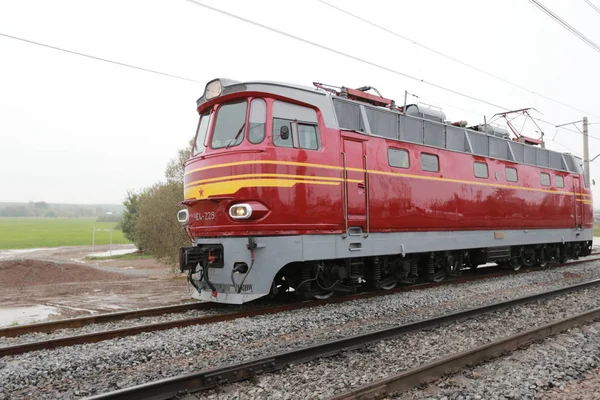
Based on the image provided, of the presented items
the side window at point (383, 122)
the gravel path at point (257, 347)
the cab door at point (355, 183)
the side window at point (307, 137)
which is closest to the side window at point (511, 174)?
the gravel path at point (257, 347)

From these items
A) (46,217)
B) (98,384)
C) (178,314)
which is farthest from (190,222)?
(46,217)

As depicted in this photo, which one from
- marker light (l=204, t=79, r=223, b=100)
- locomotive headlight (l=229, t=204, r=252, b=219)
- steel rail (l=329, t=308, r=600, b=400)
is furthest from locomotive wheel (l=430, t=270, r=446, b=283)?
marker light (l=204, t=79, r=223, b=100)

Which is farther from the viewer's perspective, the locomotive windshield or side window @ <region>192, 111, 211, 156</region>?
side window @ <region>192, 111, 211, 156</region>

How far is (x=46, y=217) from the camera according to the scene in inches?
5531

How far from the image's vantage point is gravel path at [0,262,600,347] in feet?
22.0

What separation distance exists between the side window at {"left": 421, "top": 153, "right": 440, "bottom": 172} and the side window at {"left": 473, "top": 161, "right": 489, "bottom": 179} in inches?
65.7

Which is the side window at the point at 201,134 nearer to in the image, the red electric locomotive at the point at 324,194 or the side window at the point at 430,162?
the red electric locomotive at the point at 324,194

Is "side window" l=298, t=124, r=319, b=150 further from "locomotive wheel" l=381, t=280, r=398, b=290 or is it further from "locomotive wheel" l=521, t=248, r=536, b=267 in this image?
"locomotive wheel" l=521, t=248, r=536, b=267

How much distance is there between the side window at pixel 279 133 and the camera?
800 cm

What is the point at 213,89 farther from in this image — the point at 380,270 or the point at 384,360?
the point at 384,360

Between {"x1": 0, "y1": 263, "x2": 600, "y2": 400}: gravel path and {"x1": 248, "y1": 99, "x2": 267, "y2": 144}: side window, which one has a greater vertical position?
{"x1": 248, "y1": 99, "x2": 267, "y2": 144}: side window

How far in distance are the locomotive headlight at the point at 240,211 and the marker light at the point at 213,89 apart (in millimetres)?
2277

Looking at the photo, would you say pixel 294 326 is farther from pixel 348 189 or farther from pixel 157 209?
pixel 157 209

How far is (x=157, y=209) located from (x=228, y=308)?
869 cm
